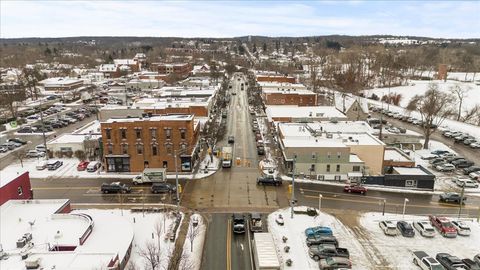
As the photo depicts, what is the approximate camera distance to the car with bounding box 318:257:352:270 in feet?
82.0

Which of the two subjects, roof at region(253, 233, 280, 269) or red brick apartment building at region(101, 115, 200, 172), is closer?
roof at region(253, 233, 280, 269)

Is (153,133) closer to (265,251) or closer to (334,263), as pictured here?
(265,251)

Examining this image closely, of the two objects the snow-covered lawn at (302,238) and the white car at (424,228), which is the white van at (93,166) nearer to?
the snow-covered lawn at (302,238)

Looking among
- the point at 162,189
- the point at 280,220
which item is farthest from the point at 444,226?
the point at 162,189

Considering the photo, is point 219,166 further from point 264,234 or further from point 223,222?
point 264,234

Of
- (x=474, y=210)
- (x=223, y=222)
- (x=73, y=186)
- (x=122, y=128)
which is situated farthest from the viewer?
(x=122, y=128)

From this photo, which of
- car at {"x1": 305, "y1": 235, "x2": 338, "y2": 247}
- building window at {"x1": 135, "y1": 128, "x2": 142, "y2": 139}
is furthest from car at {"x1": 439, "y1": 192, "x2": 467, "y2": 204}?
building window at {"x1": 135, "y1": 128, "x2": 142, "y2": 139}

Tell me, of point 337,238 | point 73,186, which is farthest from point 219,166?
point 337,238

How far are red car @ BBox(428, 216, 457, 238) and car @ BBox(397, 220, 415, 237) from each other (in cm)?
268

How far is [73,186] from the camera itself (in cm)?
4150

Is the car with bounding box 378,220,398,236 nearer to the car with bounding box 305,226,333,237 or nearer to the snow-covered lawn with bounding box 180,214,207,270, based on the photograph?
the car with bounding box 305,226,333,237

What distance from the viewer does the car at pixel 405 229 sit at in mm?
30297

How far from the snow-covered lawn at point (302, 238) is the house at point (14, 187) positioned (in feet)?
78.6

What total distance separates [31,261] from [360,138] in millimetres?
40470
